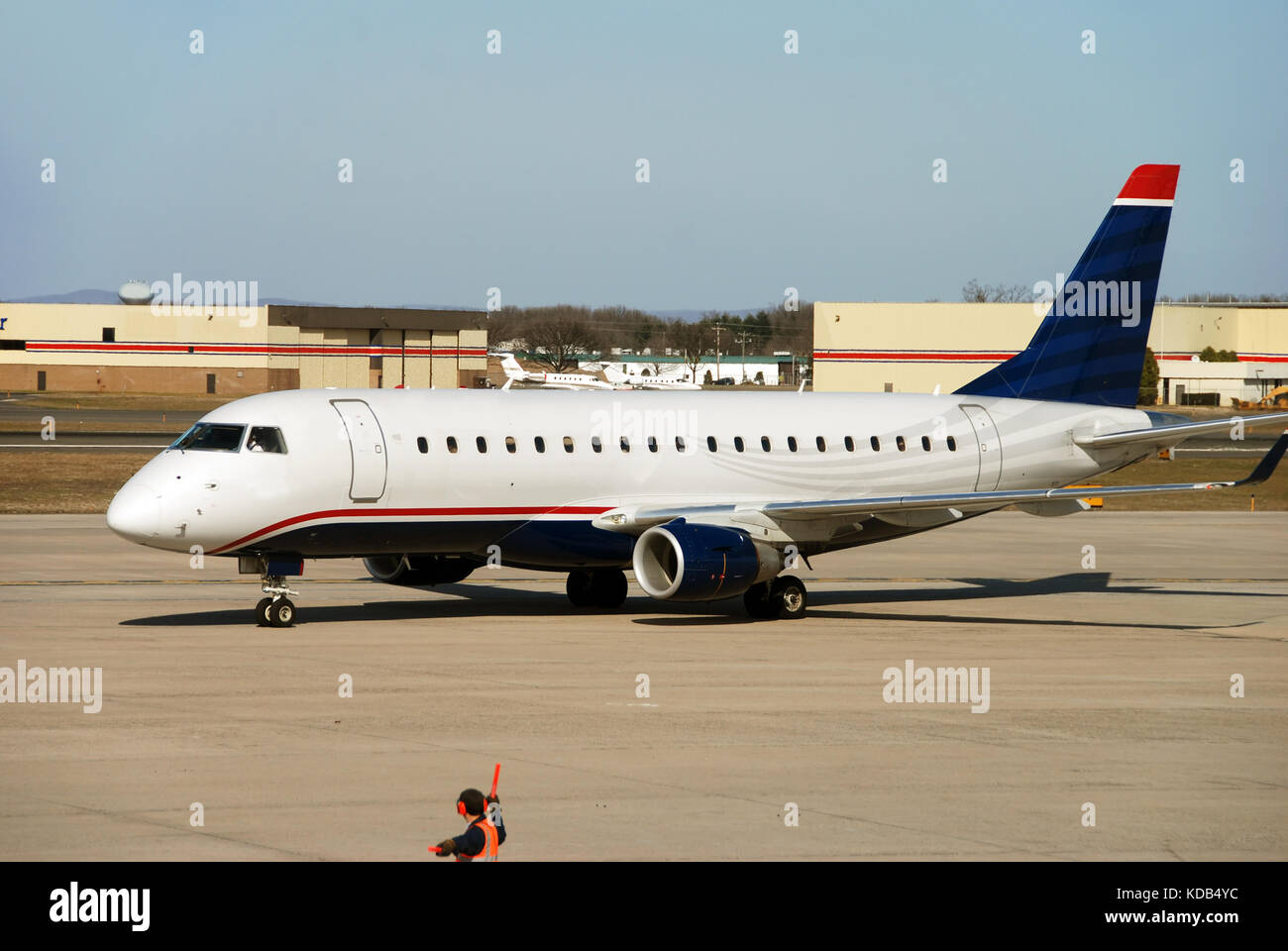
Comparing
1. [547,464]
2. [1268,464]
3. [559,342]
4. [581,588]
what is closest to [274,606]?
[547,464]

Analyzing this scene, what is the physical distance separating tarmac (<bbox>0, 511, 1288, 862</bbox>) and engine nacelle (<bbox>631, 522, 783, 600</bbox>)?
91 cm

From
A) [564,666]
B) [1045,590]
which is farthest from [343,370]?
[564,666]

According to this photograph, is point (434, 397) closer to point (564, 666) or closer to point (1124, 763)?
point (564, 666)

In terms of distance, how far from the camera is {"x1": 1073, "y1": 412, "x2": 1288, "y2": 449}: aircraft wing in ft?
91.6

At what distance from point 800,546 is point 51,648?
14154 millimetres

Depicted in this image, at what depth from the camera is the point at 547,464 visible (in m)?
28.6

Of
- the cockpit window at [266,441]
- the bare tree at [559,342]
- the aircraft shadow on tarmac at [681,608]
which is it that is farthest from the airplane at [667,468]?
the bare tree at [559,342]

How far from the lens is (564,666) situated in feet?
76.3

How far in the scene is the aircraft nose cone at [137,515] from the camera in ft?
81.6

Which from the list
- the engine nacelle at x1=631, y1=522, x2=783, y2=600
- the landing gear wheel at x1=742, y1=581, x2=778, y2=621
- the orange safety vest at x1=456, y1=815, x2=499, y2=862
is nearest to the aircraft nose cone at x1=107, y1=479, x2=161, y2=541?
the engine nacelle at x1=631, y1=522, x2=783, y2=600

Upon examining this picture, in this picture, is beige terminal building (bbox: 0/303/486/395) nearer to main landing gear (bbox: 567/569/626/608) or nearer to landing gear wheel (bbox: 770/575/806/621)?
main landing gear (bbox: 567/569/626/608)

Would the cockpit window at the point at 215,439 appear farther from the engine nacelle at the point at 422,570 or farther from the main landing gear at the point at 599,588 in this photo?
the main landing gear at the point at 599,588
